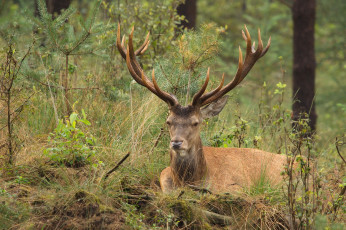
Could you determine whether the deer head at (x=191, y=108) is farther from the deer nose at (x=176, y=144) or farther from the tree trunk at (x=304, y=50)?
the tree trunk at (x=304, y=50)

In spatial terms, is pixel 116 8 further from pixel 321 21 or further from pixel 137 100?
pixel 321 21

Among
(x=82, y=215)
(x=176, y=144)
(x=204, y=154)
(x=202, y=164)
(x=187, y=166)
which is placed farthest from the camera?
(x=204, y=154)

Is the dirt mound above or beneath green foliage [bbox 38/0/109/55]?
beneath

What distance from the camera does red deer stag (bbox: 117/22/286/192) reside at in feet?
22.3

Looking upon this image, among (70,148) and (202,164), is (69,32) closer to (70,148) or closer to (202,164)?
(70,148)

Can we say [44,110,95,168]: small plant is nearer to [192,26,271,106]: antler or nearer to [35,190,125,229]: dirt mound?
[35,190,125,229]: dirt mound

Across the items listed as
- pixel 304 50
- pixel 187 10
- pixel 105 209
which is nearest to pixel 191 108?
pixel 105 209

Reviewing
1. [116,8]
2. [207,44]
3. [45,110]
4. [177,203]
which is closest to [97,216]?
[177,203]

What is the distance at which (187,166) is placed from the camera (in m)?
6.88

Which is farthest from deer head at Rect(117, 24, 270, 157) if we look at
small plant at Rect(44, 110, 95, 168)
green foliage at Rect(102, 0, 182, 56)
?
green foliage at Rect(102, 0, 182, 56)

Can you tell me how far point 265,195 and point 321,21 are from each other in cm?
1294

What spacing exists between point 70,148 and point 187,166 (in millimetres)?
1401

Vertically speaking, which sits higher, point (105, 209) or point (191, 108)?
point (191, 108)

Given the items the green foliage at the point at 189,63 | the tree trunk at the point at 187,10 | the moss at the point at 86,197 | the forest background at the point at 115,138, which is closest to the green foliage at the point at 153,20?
the forest background at the point at 115,138
